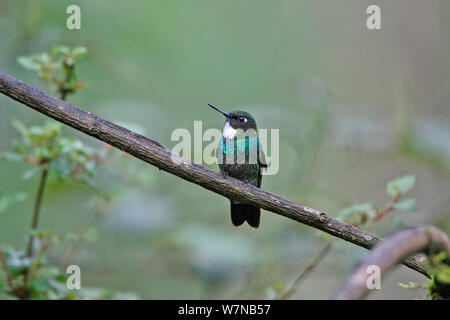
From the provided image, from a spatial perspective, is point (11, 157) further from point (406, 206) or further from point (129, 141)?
point (406, 206)

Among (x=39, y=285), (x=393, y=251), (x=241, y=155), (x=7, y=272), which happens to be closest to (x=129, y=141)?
(x=39, y=285)

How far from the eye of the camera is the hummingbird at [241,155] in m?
4.24

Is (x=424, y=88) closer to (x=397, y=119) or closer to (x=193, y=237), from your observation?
(x=397, y=119)

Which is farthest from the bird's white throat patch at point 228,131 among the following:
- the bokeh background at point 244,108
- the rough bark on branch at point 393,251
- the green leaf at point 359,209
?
the rough bark on branch at point 393,251

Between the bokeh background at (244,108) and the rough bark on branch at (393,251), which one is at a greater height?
the bokeh background at (244,108)

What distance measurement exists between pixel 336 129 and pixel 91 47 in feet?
6.72

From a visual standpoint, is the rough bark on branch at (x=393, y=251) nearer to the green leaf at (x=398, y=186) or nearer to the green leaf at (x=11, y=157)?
the green leaf at (x=398, y=186)

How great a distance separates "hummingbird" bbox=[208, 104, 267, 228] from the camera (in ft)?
13.9

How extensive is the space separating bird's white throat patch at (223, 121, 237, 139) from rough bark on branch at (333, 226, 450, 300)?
8.94ft

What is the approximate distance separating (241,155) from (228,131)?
0.24 meters

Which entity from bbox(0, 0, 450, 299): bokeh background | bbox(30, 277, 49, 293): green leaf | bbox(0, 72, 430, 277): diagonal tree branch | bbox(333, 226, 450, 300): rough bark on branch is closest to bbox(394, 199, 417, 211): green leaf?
bbox(0, 72, 430, 277): diagonal tree branch

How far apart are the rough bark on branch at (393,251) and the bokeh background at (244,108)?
1384 millimetres

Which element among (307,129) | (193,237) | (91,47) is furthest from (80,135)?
(307,129)

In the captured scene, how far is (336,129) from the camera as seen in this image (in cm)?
448
